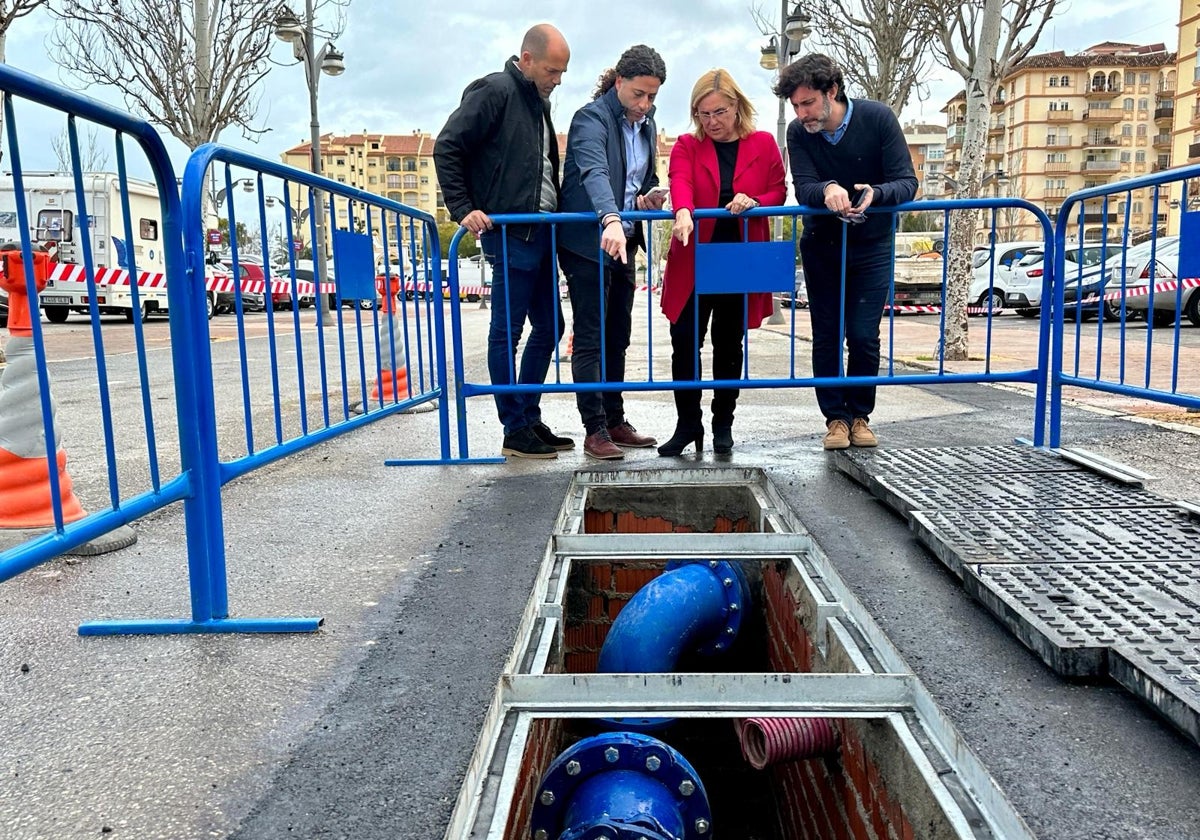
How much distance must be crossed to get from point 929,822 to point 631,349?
11644 mm

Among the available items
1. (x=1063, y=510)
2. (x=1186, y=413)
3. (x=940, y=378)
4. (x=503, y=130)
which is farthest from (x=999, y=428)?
(x=503, y=130)

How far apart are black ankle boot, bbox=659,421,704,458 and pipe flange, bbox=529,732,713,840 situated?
2.90m

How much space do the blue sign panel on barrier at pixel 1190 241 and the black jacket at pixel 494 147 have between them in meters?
2.91

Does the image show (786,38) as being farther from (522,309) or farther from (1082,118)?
(1082,118)

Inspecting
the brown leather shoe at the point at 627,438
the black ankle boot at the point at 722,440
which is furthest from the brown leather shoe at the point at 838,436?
the brown leather shoe at the point at 627,438

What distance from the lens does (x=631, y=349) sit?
13148mm

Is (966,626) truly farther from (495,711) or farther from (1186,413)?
(1186,413)

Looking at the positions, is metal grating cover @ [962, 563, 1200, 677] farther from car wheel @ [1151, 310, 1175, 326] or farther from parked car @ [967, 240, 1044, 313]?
parked car @ [967, 240, 1044, 313]

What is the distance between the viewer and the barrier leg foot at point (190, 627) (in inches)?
101

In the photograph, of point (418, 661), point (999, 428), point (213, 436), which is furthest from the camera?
point (999, 428)

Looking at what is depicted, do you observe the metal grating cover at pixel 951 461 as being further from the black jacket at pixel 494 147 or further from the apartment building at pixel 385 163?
the apartment building at pixel 385 163

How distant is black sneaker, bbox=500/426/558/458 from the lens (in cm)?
493

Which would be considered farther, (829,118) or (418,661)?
(829,118)

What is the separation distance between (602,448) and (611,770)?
2918 mm
